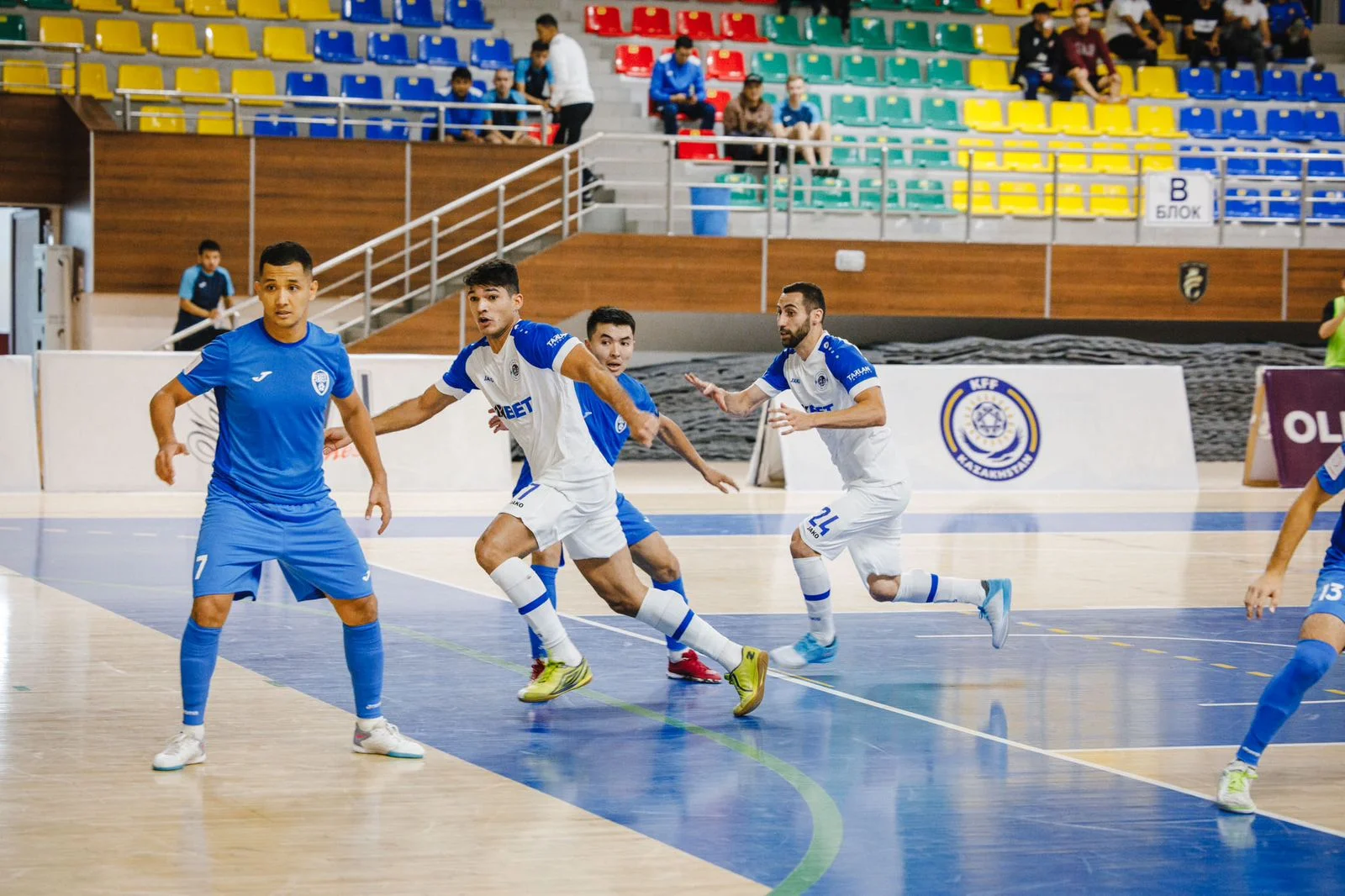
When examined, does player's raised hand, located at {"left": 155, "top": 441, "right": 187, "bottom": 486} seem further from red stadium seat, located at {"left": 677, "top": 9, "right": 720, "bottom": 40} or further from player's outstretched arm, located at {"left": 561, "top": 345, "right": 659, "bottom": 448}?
red stadium seat, located at {"left": 677, "top": 9, "right": 720, "bottom": 40}

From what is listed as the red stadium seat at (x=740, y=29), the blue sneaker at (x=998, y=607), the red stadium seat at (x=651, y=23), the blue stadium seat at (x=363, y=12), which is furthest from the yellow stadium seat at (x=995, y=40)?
the blue sneaker at (x=998, y=607)

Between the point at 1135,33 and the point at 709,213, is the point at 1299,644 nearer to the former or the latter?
the point at 709,213

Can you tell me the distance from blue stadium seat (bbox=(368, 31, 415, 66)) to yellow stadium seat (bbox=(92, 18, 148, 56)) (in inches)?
123

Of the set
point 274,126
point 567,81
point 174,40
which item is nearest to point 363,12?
point 174,40

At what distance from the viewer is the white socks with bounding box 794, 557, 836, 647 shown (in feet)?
28.1

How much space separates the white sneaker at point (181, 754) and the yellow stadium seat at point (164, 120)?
1633cm

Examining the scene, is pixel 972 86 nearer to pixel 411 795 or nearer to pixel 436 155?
pixel 436 155

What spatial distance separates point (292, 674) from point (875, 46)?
21.5 metres

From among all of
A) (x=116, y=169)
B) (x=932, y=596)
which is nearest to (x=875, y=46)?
(x=116, y=169)

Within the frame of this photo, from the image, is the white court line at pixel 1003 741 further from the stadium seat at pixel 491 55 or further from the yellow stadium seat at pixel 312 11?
the yellow stadium seat at pixel 312 11

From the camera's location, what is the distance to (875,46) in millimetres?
27656

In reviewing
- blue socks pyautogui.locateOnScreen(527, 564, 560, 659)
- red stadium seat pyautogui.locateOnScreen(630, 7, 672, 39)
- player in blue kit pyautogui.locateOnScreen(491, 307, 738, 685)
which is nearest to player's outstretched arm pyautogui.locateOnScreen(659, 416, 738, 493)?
player in blue kit pyautogui.locateOnScreen(491, 307, 738, 685)

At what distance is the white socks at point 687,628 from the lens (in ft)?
24.5

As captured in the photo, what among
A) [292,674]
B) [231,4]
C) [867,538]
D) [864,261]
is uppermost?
[231,4]
